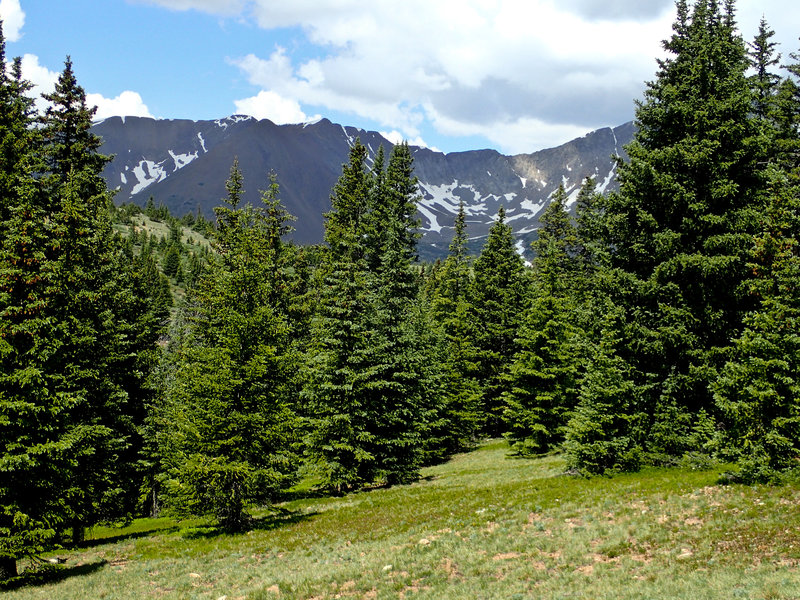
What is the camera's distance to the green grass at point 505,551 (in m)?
Result: 11.1

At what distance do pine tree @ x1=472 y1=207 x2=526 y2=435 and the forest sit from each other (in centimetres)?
1081

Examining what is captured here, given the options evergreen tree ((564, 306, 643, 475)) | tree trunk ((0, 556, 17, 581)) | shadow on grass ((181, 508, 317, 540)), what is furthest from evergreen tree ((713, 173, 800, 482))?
tree trunk ((0, 556, 17, 581))

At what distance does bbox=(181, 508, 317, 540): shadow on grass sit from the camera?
2291 centimetres

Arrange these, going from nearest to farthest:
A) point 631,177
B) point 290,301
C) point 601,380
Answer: point 601,380 → point 631,177 → point 290,301

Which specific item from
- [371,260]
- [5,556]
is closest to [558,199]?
[371,260]

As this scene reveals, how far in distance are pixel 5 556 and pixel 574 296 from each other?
146 ft

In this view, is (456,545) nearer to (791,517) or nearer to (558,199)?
(791,517)

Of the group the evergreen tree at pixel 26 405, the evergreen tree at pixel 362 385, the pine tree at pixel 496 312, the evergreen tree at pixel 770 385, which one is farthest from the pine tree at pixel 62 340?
the pine tree at pixel 496 312

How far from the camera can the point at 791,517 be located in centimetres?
1287

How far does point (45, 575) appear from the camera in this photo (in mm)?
18000

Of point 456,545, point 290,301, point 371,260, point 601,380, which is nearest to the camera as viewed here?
point 456,545

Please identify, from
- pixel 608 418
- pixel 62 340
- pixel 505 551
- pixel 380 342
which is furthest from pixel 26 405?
pixel 608 418

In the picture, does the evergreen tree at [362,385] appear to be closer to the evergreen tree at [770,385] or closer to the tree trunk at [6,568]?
the tree trunk at [6,568]

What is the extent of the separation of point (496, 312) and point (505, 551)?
35425 millimetres
